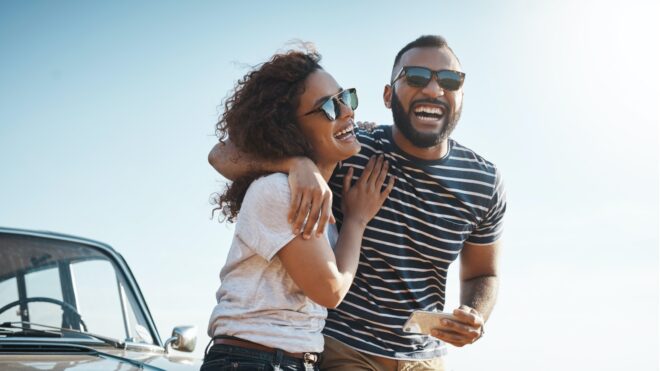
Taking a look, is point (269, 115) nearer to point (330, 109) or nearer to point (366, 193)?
point (330, 109)

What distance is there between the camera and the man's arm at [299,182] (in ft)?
8.27

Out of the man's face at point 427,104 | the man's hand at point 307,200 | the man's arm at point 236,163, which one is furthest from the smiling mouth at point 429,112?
the man's hand at point 307,200

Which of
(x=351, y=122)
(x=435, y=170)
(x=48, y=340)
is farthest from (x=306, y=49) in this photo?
(x=48, y=340)

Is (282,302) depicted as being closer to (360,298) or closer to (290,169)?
(290,169)

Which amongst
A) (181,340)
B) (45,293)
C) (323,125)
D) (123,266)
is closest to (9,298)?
(45,293)

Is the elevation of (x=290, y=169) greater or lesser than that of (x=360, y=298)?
greater

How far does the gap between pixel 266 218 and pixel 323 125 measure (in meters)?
0.56

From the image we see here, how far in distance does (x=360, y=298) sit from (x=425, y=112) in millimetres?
1051

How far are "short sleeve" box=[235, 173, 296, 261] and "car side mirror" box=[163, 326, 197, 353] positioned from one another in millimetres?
1759

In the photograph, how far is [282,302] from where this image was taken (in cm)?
254

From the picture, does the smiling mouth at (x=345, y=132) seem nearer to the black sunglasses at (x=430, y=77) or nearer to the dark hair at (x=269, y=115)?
the dark hair at (x=269, y=115)

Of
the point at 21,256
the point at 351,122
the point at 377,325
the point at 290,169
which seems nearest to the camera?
the point at 290,169

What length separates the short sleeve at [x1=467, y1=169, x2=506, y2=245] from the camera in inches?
148

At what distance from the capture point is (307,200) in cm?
255
